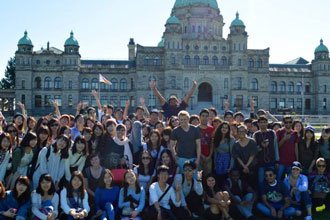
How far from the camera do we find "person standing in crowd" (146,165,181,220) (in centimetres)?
920

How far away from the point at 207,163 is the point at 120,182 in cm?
236

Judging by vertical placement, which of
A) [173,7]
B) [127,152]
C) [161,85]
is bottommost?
[127,152]

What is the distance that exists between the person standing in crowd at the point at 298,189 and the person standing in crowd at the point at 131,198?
12.2ft

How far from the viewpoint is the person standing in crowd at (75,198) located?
884 centimetres

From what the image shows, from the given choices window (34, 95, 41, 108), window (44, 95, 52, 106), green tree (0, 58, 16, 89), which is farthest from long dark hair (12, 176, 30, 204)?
green tree (0, 58, 16, 89)

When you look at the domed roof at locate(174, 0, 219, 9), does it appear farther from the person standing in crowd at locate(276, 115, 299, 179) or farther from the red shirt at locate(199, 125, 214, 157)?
the red shirt at locate(199, 125, 214, 157)

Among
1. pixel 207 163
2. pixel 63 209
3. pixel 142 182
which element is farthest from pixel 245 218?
pixel 63 209

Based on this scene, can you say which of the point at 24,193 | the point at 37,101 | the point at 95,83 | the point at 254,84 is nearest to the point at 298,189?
the point at 24,193

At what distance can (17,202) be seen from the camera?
8859 mm

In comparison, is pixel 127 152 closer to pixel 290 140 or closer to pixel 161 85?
pixel 290 140

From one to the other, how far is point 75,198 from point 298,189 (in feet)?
17.7

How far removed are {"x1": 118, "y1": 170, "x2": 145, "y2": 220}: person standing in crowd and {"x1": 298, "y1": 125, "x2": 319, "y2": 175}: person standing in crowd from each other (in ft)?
15.7

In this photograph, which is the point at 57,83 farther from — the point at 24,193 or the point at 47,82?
the point at 24,193

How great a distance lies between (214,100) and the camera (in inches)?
2368
